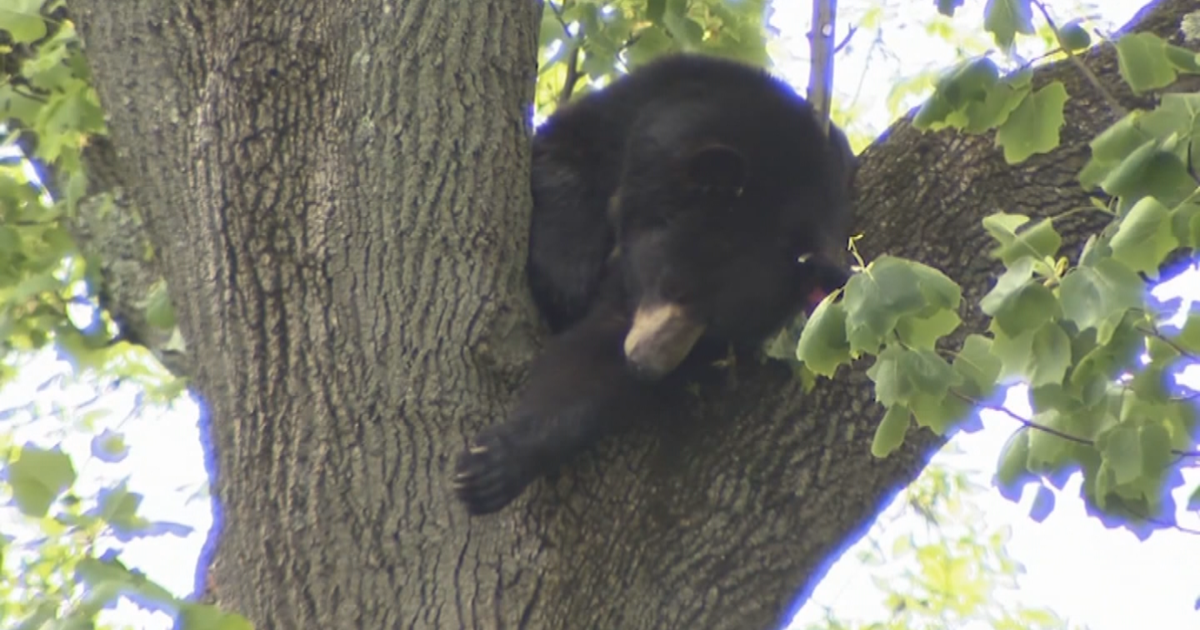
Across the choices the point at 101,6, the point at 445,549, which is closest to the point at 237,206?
the point at 101,6

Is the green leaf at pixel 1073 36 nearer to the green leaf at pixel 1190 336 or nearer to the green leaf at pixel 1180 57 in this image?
the green leaf at pixel 1180 57

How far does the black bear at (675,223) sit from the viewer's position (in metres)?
3.35

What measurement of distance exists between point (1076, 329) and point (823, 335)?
1.32 ft

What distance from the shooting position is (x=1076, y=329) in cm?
210

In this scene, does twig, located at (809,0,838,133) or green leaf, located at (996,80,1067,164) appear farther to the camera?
twig, located at (809,0,838,133)

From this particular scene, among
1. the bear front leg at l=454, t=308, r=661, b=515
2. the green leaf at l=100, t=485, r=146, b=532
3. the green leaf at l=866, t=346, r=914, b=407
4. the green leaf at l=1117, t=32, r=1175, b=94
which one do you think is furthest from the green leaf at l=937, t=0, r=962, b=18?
the green leaf at l=100, t=485, r=146, b=532

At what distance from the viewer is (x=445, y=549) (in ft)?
8.86

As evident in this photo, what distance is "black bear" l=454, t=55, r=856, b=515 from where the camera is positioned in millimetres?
3352

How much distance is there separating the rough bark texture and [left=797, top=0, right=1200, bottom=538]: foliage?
0.67m

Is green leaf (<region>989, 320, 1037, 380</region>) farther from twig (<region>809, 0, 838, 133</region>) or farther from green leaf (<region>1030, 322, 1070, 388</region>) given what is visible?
twig (<region>809, 0, 838, 133</region>)

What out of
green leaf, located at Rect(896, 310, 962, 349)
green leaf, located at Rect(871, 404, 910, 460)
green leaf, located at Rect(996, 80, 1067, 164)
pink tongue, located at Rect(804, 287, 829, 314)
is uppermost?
green leaf, located at Rect(996, 80, 1067, 164)

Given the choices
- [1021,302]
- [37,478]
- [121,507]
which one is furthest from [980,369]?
[37,478]

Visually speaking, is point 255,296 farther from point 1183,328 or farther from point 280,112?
point 1183,328

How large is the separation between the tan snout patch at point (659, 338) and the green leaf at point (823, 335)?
0.96 metres
